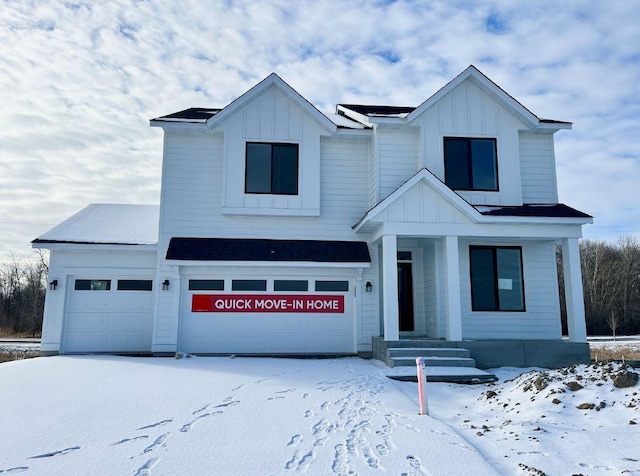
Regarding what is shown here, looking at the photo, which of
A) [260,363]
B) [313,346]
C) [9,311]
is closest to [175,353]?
[260,363]

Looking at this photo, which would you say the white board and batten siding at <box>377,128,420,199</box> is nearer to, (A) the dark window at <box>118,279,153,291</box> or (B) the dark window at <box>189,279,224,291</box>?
(B) the dark window at <box>189,279,224,291</box>

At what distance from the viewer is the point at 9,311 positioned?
35.7 m

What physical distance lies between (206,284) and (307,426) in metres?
7.95

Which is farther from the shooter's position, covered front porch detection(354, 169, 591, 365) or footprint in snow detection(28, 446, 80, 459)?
covered front porch detection(354, 169, 591, 365)

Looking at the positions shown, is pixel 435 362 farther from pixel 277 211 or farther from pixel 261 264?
pixel 277 211

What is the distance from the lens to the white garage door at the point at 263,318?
41.9 ft

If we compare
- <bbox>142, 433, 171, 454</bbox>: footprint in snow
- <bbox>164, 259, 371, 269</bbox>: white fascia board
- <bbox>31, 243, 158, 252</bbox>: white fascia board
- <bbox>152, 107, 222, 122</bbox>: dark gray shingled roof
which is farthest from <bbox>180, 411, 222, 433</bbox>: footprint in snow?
<bbox>152, 107, 222, 122</bbox>: dark gray shingled roof

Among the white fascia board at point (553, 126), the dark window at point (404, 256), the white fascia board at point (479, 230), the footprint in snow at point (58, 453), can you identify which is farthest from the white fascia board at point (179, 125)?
the footprint in snow at point (58, 453)

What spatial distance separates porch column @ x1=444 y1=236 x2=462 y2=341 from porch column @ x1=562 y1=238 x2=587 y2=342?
118 inches

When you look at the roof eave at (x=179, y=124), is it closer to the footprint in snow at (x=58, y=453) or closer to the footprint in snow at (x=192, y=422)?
the footprint in snow at (x=192, y=422)

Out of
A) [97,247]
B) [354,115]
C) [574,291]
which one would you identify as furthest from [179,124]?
[574,291]

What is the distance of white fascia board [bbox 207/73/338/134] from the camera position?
13266mm

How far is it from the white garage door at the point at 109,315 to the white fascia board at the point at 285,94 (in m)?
5.29

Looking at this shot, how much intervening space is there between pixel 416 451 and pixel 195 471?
7.22 ft
